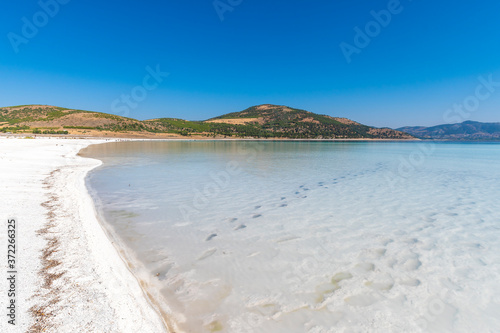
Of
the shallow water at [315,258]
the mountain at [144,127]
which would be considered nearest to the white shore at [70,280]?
the shallow water at [315,258]

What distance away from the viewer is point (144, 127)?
4931 inches

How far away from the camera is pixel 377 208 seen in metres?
9.09

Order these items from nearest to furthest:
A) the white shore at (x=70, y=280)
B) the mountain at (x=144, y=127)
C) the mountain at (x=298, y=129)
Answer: the white shore at (x=70, y=280) < the mountain at (x=144, y=127) < the mountain at (x=298, y=129)

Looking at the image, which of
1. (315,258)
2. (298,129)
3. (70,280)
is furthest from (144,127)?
(315,258)

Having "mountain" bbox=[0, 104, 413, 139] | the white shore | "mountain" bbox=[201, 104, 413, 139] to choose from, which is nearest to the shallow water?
the white shore

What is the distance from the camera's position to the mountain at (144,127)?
4286 inches

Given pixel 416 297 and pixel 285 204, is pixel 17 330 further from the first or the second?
pixel 285 204

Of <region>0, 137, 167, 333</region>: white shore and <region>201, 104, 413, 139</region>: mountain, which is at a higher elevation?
<region>201, 104, 413, 139</region>: mountain

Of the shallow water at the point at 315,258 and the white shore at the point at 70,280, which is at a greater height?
the white shore at the point at 70,280

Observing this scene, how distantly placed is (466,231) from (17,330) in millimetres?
9393

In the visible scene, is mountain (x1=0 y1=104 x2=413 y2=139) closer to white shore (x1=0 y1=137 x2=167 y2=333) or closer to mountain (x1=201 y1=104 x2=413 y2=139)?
mountain (x1=201 y1=104 x2=413 y2=139)

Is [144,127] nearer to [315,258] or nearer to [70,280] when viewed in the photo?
[70,280]

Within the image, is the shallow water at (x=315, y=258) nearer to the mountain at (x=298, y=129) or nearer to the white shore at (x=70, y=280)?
the white shore at (x=70, y=280)

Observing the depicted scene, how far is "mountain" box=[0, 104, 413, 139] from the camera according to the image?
108875mm
